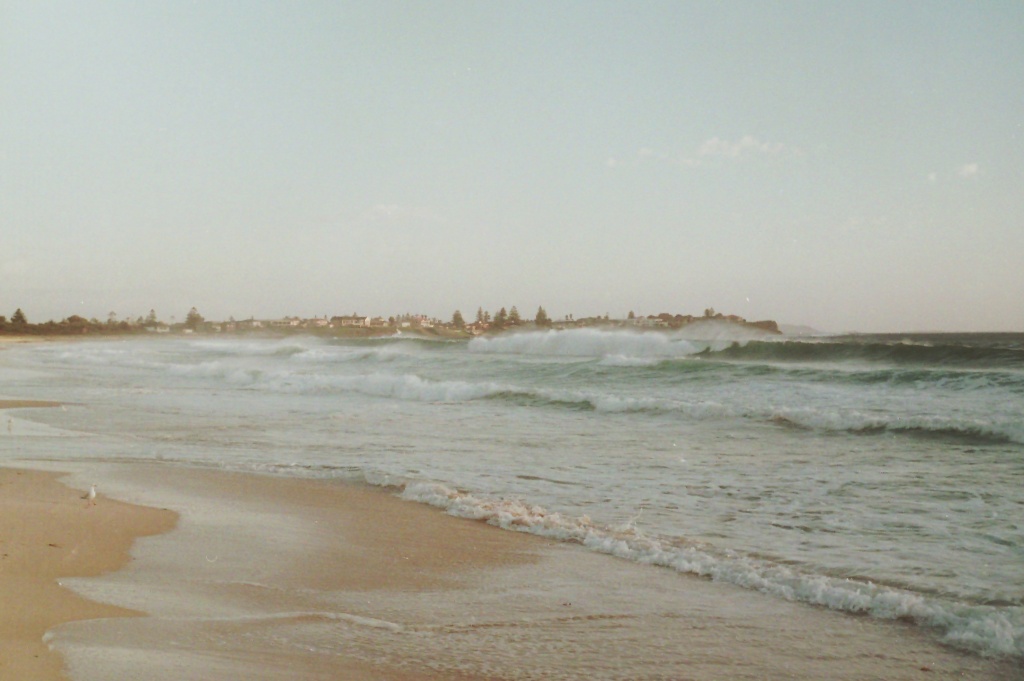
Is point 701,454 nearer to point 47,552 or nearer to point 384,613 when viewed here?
point 384,613

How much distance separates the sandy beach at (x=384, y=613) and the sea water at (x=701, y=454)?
1.55 ft

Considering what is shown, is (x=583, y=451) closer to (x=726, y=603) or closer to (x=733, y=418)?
(x=733, y=418)

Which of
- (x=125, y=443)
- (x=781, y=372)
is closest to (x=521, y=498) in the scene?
(x=125, y=443)

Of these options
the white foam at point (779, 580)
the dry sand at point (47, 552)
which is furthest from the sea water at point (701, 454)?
the dry sand at point (47, 552)

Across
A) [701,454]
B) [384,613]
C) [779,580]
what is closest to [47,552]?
[384,613]

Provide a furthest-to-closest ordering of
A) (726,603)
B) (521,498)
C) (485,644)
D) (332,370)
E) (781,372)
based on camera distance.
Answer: (332,370), (781,372), (521,498), (726,603), (485,644)

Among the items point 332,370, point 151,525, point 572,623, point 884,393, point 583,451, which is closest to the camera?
point 572,623

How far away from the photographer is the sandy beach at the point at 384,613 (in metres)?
3.26

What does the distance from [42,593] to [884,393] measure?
15250mm

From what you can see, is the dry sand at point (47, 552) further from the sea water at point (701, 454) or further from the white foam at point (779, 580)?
the white foam at point (779, 580)

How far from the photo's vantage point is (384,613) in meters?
3.95

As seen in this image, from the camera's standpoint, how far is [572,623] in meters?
3.85

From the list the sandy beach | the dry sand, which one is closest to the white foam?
the sandy beach

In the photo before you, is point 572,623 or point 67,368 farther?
point 67,368
